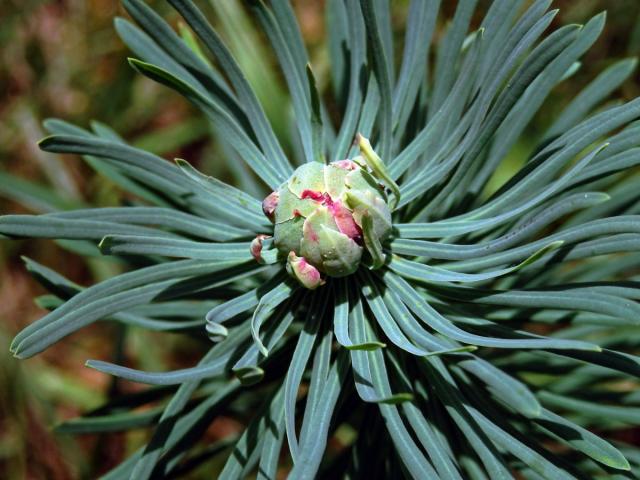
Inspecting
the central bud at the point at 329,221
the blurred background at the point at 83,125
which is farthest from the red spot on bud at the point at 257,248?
the blurred background at the point at 83,125

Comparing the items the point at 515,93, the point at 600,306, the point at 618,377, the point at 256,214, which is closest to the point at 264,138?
the point at 256,214

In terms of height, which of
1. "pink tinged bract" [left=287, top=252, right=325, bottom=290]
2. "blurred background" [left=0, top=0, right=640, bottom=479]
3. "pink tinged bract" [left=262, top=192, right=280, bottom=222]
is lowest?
"pink tinged bract" [left=287, top=252, right=325, bottom=290]

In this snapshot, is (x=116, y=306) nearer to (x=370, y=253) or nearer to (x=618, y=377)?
(x=370, y=253)

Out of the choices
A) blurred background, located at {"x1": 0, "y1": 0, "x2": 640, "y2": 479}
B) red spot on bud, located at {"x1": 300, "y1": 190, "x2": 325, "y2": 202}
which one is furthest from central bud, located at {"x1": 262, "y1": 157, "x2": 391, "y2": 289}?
blurred background, located at {"x1": 0, "y1": 0, "x2": 640, "y2": 479}

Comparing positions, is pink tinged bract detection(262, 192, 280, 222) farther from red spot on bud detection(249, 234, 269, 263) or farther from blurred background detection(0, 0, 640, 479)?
blurred background detection(0, 0, 640, 479)

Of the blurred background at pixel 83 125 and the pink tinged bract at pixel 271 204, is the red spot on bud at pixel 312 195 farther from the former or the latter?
the blurred background at pixel 83 125
